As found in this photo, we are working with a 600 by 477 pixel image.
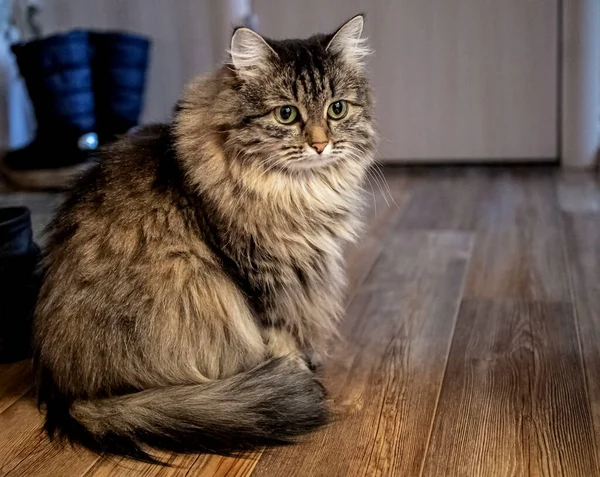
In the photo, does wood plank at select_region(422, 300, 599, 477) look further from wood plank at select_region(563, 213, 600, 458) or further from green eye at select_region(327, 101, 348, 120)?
green eye at select_region(327, 101, 348, 120)

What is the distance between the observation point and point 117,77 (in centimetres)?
321

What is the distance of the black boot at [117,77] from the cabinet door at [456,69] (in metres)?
0.57

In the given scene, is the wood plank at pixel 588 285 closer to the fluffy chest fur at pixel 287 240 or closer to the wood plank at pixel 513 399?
the wood plank at pixel 513 399

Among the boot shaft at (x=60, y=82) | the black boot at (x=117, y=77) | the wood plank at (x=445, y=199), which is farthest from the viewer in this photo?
the black boot at (x=117, y=77)

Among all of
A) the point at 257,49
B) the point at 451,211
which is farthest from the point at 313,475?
the point at 451,211

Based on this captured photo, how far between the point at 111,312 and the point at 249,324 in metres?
0.26

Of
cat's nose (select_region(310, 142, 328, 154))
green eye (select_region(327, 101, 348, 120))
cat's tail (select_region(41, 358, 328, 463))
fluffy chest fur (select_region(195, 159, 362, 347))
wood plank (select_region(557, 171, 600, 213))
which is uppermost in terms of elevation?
green eye (select_region(327, 101, 348, 120))

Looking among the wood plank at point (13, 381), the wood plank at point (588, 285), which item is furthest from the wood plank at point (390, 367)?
the wood plank at point (13, 381)

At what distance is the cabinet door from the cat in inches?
67.7

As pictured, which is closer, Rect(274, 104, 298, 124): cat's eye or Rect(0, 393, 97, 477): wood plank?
Rect(0, 393, 97, 477): wood plank

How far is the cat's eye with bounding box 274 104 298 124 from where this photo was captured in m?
1.51

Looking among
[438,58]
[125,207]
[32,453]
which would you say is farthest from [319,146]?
[438,58]

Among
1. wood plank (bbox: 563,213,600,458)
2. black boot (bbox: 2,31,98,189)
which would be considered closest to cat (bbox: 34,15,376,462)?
wood plank (bbox: 563,213,600,458)

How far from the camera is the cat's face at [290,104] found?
4.91 feet
